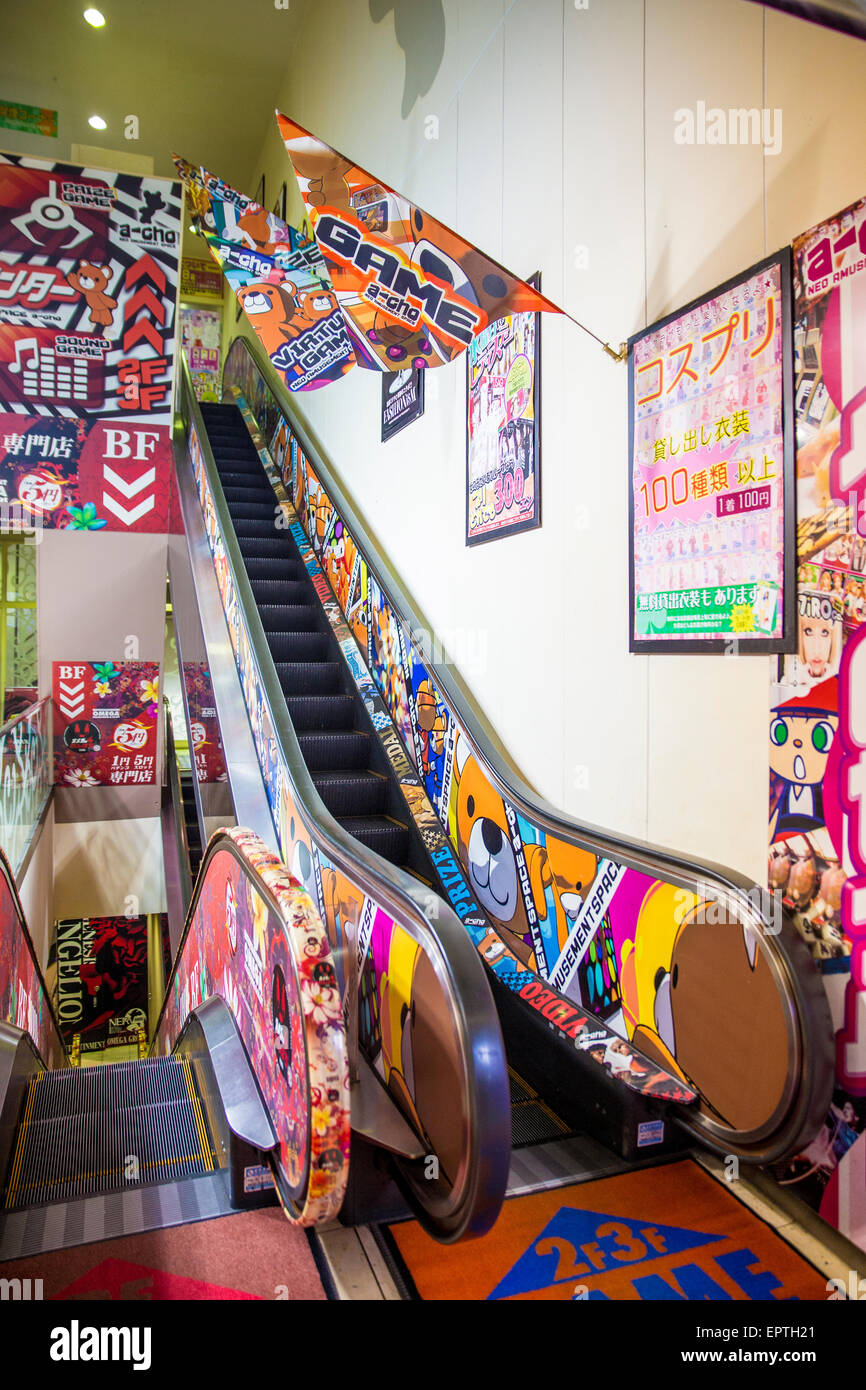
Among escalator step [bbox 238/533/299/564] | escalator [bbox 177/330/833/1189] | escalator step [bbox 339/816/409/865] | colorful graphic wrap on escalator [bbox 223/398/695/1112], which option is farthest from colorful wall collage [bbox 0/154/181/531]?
escalator step [bbox 339/816/409/865]

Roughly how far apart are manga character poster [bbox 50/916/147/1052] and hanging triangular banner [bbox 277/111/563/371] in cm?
815

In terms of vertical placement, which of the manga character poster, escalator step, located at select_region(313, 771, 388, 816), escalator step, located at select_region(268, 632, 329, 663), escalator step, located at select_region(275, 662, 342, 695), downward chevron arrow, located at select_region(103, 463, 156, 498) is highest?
downward chevron arrow, located at select_region(103, 463, 156, 498)

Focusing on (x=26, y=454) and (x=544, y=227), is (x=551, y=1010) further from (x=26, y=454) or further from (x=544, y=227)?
(x=26, y=454)

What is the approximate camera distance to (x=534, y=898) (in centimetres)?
335

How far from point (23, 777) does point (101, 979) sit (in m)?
4.46

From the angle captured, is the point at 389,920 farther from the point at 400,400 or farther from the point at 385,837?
the point at 400,400

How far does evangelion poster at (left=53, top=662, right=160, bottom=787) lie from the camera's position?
8.20m

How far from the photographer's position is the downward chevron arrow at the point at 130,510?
26.2 feet

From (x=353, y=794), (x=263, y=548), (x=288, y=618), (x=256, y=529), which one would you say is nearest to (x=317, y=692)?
(x=288, y=618)

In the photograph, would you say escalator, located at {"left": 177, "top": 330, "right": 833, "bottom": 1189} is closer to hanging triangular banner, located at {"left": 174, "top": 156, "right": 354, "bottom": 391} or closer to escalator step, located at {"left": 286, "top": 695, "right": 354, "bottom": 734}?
escalator step, located at {"left": 286, "top": 695, "right": 354, "bottom": 734}

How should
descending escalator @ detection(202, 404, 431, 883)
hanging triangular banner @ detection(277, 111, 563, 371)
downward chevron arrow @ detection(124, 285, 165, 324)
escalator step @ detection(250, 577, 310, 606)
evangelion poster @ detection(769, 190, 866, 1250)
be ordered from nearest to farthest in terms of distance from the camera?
evangelion poster @ detection(769, 190, 866, 1250), hanging triangular banner @ detection(277, 111, 563, 371), descending escalator @ detection(202, 404, 431, 883), escalator step @ detection(250, 577, 310, 606), downward chevron arrow @ detection(124, 285, 165, 324)

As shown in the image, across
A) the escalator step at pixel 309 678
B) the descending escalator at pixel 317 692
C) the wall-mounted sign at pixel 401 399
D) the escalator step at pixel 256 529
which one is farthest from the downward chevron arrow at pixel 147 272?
the escalator step at pixel 309 678
